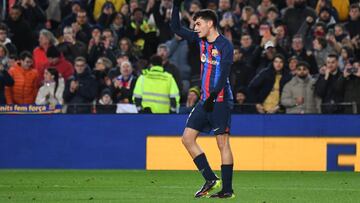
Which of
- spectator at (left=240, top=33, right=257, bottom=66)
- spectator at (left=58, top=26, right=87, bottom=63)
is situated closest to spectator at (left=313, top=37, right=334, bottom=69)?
spectator at (left=240, top=33, right=257, bottom=66)

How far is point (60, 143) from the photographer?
18.8 m

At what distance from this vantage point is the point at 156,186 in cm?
1444

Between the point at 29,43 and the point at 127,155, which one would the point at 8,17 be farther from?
the point at 127,155

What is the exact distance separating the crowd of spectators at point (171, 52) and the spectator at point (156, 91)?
0.12 meters

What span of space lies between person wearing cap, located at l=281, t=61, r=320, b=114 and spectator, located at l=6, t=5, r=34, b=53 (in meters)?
6.35

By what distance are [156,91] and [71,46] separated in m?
3.40

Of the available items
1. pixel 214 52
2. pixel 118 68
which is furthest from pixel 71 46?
pixel 214 52

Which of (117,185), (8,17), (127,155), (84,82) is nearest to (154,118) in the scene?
(127,155)

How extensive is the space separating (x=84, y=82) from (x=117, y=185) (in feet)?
18.5

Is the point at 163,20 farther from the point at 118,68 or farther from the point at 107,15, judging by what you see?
the point at 118,68

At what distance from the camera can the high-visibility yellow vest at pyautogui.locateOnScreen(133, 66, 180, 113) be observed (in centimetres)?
1906

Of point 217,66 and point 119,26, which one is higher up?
point 119,26

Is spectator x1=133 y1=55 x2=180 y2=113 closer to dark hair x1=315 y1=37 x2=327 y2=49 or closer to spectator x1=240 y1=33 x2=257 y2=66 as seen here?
spectator x1=240 y1=33 x2=257 y2=66

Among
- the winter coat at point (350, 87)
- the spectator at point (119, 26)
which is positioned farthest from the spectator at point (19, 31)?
the winter coat at point (350, 87)
